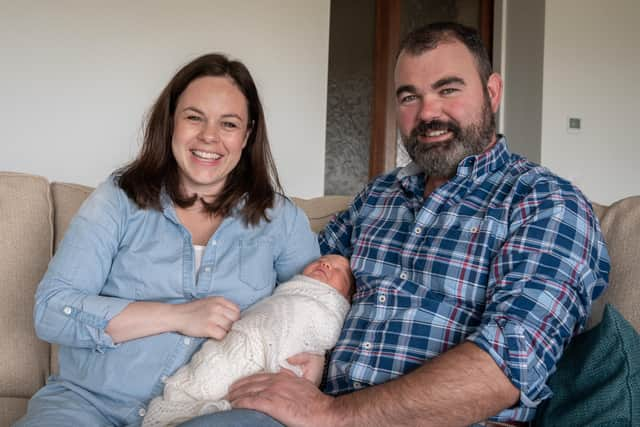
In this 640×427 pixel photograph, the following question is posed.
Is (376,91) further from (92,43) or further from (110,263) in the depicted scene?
(110,263)

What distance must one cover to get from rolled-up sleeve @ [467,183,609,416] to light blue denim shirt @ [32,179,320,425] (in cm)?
58

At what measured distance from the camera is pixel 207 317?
4.31ft

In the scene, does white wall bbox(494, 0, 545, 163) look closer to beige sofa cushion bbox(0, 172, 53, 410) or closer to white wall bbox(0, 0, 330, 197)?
white wall bbox(0, 0, 330, 197)

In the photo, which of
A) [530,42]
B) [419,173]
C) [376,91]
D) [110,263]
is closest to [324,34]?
[376,91]

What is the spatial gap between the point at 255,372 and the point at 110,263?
449mm

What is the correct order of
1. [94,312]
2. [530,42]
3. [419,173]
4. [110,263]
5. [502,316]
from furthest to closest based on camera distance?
[530,42], [419,173], [110,263], [94,312], [502,316]

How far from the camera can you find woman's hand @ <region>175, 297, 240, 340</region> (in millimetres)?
1308

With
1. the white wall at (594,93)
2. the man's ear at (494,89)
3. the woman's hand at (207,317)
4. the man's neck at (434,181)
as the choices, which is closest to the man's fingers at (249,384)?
the woman's hand at (207,317)

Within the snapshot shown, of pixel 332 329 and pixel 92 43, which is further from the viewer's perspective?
pixel 92 43

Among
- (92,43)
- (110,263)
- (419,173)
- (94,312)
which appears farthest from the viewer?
(92,43)

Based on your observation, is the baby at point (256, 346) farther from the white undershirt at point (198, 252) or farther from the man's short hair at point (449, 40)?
the man's short hair at point (449, 40)

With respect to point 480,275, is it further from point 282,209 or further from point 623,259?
point 282,209

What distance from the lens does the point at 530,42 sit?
13.2ft

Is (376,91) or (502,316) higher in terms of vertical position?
(376,91)
